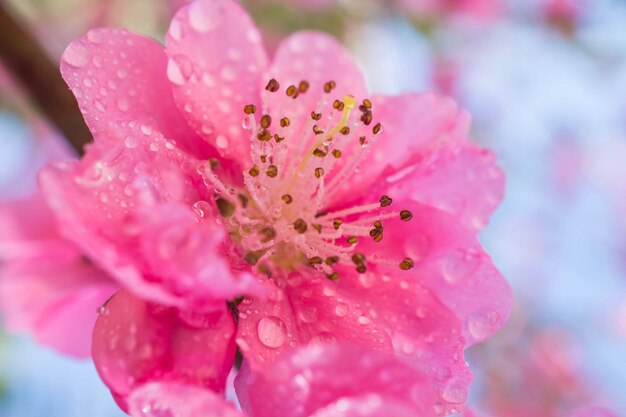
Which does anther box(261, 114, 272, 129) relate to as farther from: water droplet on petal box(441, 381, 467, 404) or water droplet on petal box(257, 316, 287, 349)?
water droplet on petal box(441, 381, 467, 404)

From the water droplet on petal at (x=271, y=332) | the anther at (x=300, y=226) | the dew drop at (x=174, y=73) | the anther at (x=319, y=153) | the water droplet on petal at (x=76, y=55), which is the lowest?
the water droplet on petal at (x=271, y=332)

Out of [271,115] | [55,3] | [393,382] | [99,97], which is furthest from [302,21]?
[393,382]

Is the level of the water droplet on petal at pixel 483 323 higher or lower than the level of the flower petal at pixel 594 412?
higher

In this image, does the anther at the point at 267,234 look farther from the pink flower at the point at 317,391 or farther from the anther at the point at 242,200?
the pink flower at the point at 317,391

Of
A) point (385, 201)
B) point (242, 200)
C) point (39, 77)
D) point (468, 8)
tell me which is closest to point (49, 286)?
point (39, 77)

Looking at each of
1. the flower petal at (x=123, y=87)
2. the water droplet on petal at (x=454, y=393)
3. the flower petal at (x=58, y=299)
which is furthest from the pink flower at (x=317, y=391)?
the flower petal at (x=58, y=299)

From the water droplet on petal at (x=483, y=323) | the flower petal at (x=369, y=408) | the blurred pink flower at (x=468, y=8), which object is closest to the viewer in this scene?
the flower petal at (x=369, y=408)
